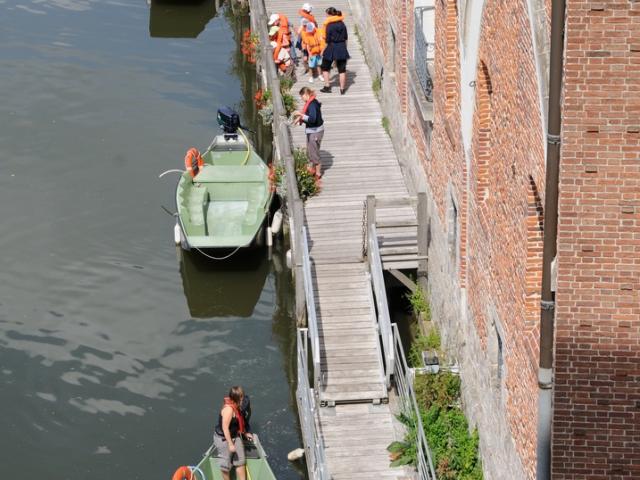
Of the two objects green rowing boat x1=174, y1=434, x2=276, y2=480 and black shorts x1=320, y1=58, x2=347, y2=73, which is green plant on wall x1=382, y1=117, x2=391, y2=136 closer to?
black shorts x1=320, y1=58, x2=347, y2=73

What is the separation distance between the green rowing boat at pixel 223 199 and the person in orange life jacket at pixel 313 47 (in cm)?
243

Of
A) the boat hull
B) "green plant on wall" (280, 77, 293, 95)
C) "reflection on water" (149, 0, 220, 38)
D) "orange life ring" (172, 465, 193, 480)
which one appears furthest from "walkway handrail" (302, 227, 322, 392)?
"reflection on water" (149, 0, 220, 38)

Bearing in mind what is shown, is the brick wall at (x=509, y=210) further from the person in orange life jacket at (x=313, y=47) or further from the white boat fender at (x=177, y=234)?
the person in orange life jacket at (x=313, y=47)

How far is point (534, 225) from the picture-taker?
17359mm

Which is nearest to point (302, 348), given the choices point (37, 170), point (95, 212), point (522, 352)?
point (522, 352)

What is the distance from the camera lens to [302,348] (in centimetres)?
2538

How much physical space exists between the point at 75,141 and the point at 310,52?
7.68 metres

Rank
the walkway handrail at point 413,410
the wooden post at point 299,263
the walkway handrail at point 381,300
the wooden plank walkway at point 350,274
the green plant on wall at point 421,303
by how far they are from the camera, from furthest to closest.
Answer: the wooden post at point 299,263
the green plant on wall at point 421,303
the walkway handrail at point 381,300
the wooden plank walkway at point 350,274
the walkway handrail at point 413,410

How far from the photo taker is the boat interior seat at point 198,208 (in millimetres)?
31312

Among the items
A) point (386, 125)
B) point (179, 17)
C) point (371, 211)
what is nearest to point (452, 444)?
point (371, 211)

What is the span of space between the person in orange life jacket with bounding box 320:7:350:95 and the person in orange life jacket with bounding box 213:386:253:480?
42.3 ft

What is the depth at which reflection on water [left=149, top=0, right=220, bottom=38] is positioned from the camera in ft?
160

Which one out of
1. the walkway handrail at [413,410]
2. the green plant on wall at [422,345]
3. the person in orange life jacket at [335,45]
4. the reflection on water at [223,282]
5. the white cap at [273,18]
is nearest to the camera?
the walkway handrail at [413,410]

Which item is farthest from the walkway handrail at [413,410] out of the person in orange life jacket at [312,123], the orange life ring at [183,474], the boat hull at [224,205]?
the boat hull at [224,205]
